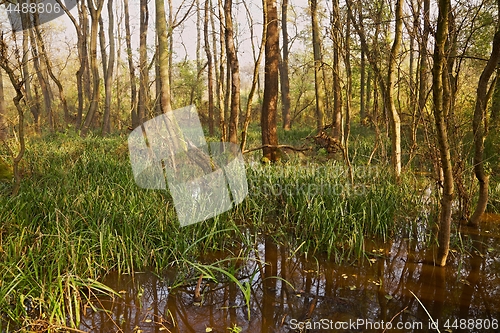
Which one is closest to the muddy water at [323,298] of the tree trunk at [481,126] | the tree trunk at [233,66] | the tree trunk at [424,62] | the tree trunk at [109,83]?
the tree trunk at [481,126]

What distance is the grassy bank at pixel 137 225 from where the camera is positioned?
8.95ft

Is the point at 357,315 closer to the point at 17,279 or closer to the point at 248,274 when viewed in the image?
the point at 248,274

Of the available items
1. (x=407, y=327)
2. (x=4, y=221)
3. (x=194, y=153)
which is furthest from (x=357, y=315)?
(x=194, y=153)

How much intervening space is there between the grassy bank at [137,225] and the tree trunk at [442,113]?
0.74m

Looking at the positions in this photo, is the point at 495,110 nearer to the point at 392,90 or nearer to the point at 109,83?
the point at 392,90

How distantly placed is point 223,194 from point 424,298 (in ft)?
8.68

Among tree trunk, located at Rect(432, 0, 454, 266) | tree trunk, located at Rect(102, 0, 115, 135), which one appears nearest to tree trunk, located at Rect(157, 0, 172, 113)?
tree trunk, located at Rect(432, 0, 454, 266)

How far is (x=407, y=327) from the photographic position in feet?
8.60

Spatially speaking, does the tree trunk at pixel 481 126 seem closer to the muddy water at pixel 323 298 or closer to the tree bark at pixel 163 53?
the muddy water at pixel 323 298

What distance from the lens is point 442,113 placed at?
9.36 ft

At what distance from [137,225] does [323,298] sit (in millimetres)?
1979

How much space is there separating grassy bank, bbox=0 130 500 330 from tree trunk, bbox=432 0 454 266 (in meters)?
0.74

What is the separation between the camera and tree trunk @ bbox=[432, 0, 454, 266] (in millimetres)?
2641

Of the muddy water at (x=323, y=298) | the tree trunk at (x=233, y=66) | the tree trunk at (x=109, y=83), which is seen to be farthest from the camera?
the tree trunk at (x=109, y=83)
